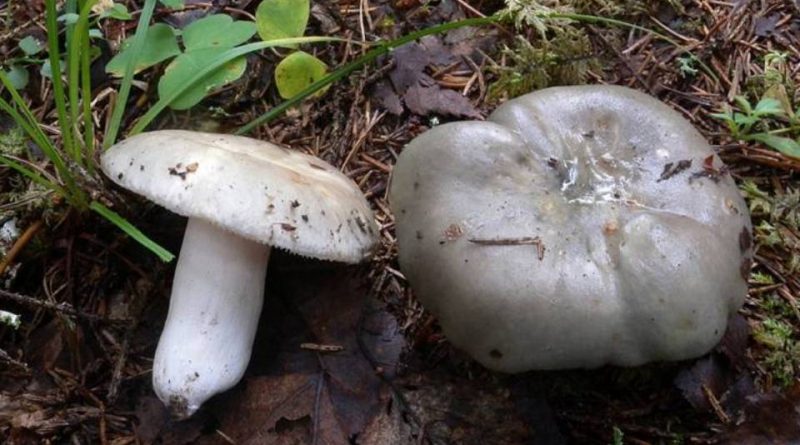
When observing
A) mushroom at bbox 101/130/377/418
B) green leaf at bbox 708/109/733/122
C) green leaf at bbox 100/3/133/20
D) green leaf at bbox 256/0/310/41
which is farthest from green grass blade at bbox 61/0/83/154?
green leaf at bbox 708/109/733/122

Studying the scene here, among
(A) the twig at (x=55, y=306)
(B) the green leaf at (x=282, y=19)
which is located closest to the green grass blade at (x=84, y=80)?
(A) the twig at (x=55, y=306)

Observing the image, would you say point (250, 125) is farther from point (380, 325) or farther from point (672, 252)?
point (672, 252)

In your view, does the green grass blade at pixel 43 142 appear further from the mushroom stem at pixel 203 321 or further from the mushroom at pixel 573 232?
the mushroom at pixel 573 232

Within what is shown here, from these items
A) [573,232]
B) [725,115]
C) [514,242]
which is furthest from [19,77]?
[725,115]

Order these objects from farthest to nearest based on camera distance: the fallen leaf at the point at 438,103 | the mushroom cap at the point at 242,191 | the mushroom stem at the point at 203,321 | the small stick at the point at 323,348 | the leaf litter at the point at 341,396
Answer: the fallen leaf at the point at 438,103
the small stick at the point at 323,348
the leaf litter at the point at 341,396
the mushroom stem at the point at 203,321
the mushroom cap at the point at 242,191

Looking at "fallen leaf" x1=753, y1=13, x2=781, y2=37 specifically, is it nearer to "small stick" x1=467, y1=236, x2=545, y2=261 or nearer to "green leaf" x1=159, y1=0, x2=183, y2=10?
"small stick" x1=467, y1=236, x2=545, y2=261

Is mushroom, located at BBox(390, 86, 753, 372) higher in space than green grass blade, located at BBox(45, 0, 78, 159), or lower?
lower
